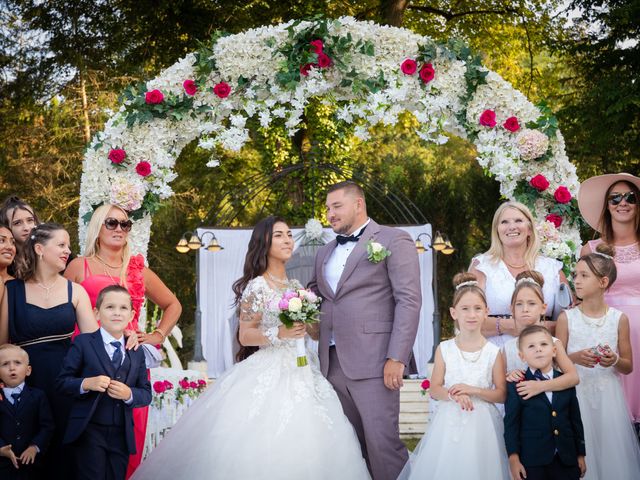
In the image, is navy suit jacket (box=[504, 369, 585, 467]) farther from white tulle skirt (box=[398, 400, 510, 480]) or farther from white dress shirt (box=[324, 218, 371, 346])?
white dress shirt (box=[324, 218, 371, 346])

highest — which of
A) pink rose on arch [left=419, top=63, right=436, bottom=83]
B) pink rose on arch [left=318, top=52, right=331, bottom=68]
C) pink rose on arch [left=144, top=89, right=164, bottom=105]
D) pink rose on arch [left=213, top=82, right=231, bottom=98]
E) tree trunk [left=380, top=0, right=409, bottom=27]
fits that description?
tree trunk [left=380, top=0, right=409, bottom=27]

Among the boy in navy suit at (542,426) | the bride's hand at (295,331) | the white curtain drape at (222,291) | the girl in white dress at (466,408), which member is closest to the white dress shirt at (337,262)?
the bride's hand at (295,331)

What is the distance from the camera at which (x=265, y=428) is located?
17.3 ft

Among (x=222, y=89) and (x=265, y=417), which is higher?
(x=222, y=89)

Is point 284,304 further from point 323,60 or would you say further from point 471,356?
Result: point 323,60

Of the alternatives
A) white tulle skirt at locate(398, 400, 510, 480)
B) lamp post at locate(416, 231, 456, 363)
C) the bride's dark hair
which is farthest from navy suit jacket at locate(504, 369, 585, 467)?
lamp post at locate(416, 231, 456, 363)

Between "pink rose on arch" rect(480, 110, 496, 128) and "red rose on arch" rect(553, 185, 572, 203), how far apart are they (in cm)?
80

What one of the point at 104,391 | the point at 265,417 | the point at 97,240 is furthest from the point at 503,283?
the point at 97,240

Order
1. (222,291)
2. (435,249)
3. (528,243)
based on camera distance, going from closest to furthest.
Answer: (528,243), (435,249), (222,291)

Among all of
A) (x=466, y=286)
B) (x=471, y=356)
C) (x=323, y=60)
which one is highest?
(x=323, y=60)

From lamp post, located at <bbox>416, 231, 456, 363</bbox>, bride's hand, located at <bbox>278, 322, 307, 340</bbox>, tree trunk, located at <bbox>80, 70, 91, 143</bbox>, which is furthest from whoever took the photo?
tree trunk, located at <bbox>80, 70, 91, 143</bbox>

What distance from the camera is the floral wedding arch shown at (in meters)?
7.12

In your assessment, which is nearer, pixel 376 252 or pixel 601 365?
pixel 376 252

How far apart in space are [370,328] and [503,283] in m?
1.10
